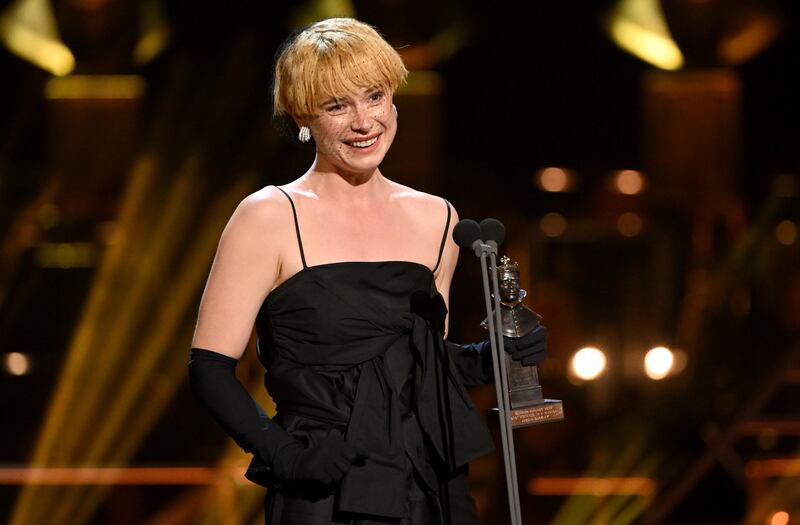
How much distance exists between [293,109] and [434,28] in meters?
3.69

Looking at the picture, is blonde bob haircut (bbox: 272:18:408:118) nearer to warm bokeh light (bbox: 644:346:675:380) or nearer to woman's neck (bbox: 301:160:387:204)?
woman's neck (bbox: 301:160:387:204)

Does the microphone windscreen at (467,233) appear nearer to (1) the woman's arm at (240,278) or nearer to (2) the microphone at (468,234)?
(2) the microphone at (468,234)

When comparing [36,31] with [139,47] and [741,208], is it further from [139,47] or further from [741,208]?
[741,208]

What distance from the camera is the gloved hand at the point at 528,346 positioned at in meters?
1.88

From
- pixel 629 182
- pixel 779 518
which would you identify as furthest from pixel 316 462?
pixel 629 182

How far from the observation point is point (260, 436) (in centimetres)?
179

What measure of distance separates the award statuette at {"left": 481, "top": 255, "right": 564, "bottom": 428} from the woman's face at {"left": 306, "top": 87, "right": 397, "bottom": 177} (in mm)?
287

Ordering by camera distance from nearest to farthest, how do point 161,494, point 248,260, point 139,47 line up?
1. point 248,260
2. point 161,494
3. point 139,47

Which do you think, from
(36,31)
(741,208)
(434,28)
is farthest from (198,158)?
(741,208)

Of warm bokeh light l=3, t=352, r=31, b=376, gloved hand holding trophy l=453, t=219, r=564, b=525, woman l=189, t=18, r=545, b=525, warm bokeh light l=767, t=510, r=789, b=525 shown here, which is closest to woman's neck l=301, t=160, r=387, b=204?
woman l=189, t=18, r=545, b=525

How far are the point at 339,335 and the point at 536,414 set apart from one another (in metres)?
0.33

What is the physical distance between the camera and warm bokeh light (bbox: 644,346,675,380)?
5508 mm

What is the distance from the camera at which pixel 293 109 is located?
1922mm

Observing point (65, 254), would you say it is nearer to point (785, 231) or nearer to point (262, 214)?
point (785, 231)
